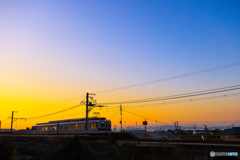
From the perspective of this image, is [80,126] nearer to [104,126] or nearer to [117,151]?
[104,126]

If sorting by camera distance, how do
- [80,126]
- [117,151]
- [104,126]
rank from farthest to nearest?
[80,126] → [104,126] → [117,151]

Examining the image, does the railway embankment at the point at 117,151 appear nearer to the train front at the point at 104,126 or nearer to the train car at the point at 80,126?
the train front at the point at 104,126

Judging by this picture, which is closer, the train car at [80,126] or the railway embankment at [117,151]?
the railway embankment at [117,151]

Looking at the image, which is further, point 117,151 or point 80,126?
point 80,126

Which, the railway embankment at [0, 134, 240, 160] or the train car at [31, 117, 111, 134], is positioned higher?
the train car at [31, 117, 111, 134]

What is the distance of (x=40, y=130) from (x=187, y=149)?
46018mm

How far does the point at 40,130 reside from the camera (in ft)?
193

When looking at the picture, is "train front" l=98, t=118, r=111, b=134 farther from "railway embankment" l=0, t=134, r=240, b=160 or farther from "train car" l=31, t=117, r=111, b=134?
"railway embankment" l=0, t=134, r=240, b=160

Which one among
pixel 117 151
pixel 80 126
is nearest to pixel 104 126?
pixel 80 126

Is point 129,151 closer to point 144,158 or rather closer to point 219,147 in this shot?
point 144,158

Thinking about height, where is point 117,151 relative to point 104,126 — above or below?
below

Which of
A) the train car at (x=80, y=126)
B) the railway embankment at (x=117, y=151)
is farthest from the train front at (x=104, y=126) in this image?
the railway embankment at (x=117, y=151)

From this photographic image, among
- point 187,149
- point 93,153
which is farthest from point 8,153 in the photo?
point 187,149

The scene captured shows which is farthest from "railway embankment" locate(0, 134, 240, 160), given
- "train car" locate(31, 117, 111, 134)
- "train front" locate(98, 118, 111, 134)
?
"train car" locate(31, 117, 111, 134)
